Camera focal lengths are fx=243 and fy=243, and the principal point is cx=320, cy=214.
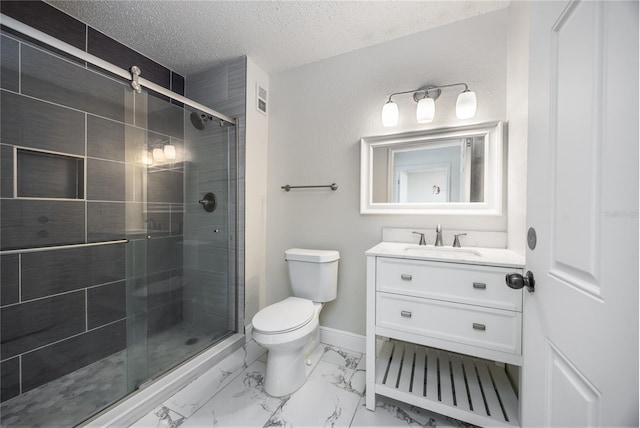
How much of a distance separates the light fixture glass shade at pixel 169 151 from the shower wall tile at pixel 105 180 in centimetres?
29

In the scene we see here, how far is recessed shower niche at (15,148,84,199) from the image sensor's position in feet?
4.37

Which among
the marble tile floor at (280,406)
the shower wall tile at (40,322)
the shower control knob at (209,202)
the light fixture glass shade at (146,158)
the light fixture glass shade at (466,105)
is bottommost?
the marble tile floor at (280,406)

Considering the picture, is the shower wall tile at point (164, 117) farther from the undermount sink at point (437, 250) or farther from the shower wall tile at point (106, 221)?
the undermount sink at point (437, 250)

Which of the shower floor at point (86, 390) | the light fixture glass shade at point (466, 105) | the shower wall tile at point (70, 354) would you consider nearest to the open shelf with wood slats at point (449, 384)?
the shower floor at point (86, 390)

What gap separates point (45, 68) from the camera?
1354mm

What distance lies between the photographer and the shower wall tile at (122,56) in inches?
64.0

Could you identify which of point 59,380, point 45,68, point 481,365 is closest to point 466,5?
point 481,365

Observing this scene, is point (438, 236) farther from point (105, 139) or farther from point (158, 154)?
point (105, 139)

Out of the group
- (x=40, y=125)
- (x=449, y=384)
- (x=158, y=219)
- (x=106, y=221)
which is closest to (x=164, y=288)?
(x=158, y=219)

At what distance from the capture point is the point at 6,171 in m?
1.27

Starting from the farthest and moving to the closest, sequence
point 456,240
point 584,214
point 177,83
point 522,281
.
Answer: point 177,83, point 456,240, point 522,281, point 584,214

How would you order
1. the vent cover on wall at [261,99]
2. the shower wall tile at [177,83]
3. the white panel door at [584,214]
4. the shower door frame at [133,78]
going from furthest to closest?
the shower wall tile at [177,83] < the vent cover on wall at [261,99] < the shower door frame at [133,78] < the white panel door at [584,214]

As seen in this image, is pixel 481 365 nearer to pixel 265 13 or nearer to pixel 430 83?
pixel 430 83

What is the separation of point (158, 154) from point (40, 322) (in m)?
1.19
